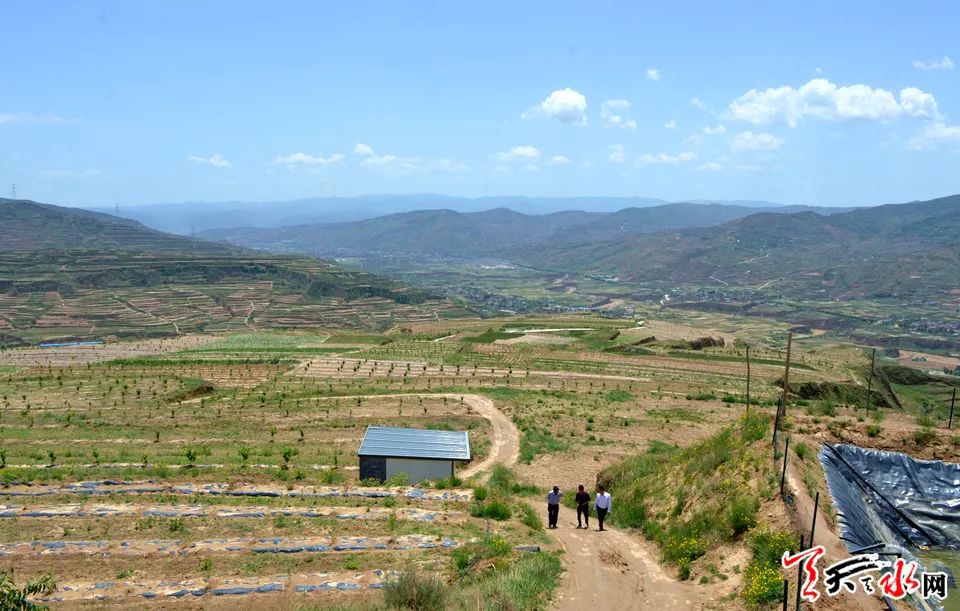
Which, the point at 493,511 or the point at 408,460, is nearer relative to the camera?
the point at 493,511

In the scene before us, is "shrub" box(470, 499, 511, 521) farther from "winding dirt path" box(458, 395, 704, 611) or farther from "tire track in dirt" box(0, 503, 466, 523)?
"winding dirt path" box(458, 395, 704, 611)

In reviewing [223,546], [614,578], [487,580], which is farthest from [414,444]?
[614,578]

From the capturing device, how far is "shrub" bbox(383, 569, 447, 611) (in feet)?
37.0

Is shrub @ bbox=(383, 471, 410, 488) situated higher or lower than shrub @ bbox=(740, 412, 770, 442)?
lower

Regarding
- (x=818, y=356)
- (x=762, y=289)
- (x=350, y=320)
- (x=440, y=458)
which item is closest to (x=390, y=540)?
(x=440, y=458)

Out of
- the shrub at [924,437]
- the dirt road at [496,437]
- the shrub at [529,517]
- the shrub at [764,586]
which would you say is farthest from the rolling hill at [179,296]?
the shrub at [764,586]

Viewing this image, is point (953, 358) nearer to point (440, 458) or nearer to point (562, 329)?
point (562, 329)

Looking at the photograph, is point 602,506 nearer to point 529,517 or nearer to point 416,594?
point 529,517

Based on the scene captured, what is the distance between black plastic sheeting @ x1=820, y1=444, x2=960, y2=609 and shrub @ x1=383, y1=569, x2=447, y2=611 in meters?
7.75

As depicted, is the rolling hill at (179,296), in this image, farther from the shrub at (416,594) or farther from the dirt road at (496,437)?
the shrub at (416,594)

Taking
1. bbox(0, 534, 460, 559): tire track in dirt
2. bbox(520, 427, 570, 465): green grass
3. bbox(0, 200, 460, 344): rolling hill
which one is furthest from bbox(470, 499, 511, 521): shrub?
bbox(0, 200, 460, 344): rolling hill

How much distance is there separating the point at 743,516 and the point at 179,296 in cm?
11984

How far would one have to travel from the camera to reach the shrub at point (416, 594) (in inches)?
444

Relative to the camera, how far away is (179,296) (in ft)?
391
